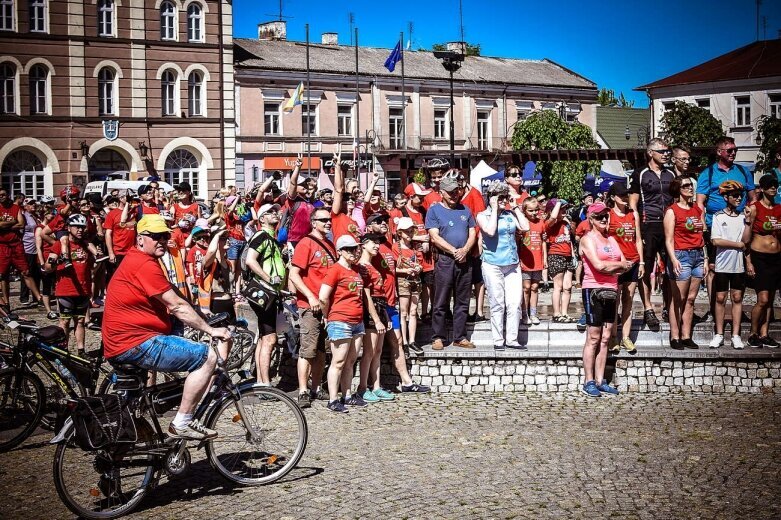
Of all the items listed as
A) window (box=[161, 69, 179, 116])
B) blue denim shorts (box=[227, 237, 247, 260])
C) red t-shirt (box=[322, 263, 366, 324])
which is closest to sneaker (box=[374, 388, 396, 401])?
red t-shirt (box=[322, 263, 366, 324])

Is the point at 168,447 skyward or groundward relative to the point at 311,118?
groundward

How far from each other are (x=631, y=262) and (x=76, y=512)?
6893mm

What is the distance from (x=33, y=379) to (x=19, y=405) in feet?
0.90

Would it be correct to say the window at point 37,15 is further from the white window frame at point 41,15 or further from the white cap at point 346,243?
the white cap at point 346,243

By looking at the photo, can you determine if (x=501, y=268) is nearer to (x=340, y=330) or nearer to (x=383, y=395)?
(x=383, y=395)

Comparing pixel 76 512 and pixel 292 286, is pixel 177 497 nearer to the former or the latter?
pixel 76 512

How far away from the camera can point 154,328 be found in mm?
7473

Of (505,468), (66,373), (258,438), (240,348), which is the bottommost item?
(505,468)

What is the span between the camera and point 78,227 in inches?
523

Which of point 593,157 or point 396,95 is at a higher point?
point 396,95

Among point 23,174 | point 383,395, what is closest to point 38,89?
point 23,174

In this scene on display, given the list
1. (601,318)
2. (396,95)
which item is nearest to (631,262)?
(601,318)

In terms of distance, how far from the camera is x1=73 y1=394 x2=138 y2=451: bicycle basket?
7.17 meters

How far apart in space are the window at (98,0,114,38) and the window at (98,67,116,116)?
5.25 feet
